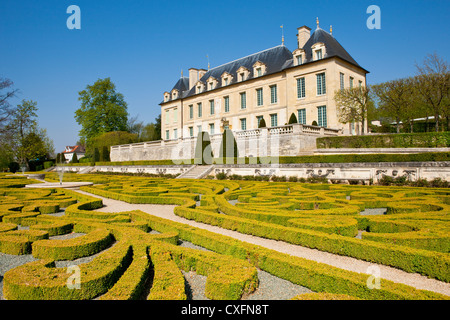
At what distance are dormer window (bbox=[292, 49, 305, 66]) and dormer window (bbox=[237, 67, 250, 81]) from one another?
7287 mm

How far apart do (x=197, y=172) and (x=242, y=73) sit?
2002cm

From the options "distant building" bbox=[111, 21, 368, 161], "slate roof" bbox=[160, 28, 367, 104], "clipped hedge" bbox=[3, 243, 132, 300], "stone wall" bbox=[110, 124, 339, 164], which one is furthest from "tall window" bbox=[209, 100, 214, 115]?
"clipped hedge" bbox=[3, 243, 132, 300]

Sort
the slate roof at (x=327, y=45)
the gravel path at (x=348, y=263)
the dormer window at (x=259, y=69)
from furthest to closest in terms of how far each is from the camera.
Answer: the dormer window at (x=259, y=69) → the slate roof at (x=327, y=45) → the gravel path at (x=348, y=263)

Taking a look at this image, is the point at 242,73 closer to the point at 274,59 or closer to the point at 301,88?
the point at 274,59

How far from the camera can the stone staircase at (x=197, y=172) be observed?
1968cm

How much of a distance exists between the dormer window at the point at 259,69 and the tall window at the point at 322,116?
893 cm

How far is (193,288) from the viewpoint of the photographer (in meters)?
3.46

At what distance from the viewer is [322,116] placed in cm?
2833

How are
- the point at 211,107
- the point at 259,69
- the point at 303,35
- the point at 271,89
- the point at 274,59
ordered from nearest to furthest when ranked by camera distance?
the point at 303,35 < the point at 271,89 < the point at 274,59 < the point at 259,69 < the point at 211,107

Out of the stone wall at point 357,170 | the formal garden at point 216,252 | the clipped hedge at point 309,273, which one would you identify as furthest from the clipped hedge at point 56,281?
the stone wall at point 357,170

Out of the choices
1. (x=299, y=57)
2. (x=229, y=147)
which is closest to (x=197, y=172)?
(x=229, y=147)

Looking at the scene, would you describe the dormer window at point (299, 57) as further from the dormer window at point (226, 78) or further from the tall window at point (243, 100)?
the dormer window at point (226, 78)
